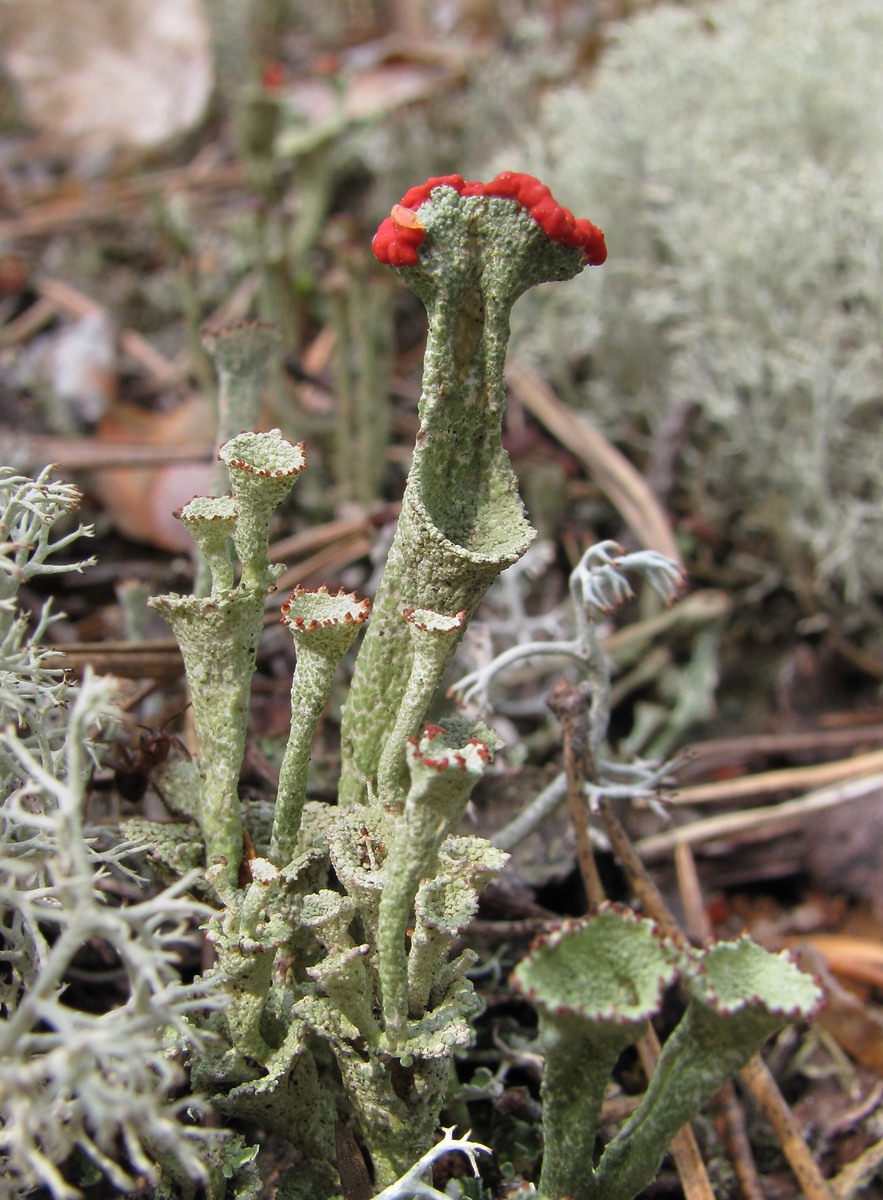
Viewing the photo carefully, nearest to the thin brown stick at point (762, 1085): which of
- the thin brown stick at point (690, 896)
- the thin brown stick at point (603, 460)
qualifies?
the thin brown stick at point (690, 896)

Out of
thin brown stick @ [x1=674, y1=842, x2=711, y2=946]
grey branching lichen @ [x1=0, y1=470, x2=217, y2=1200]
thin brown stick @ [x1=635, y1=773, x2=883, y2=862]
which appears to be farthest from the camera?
thin brown stick @ [x1=635, y1=773, x2=883, y2=862]

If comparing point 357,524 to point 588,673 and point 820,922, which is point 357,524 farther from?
point 820,922

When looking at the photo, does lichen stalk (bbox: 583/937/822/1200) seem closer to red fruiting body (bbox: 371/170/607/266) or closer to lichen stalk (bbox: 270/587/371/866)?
lichen stalk (bbox: 270/587/371/866)

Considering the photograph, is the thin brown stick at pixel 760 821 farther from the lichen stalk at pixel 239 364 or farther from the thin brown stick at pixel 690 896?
the lichen stalk at pixel 239 364

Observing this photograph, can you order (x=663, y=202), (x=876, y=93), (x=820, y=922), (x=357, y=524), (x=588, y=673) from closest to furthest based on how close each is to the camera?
(x=588, y=673) → (x=820, y=922) → (x=357, y=524) → (x=876, y=93) → (x=663, y=202)

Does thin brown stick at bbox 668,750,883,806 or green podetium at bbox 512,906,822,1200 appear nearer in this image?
green podetium at bbox 512,906,822,1200

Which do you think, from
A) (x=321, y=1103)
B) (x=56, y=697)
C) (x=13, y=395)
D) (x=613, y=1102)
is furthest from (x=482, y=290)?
(x=13, y=395)

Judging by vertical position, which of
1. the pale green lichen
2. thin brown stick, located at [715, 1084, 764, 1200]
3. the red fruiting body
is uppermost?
the red fruiting body

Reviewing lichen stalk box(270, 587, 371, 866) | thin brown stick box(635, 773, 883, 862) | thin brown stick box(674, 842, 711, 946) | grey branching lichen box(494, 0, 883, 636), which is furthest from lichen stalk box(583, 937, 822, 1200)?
grey branching lichen box(494, 0, 883, 636)
